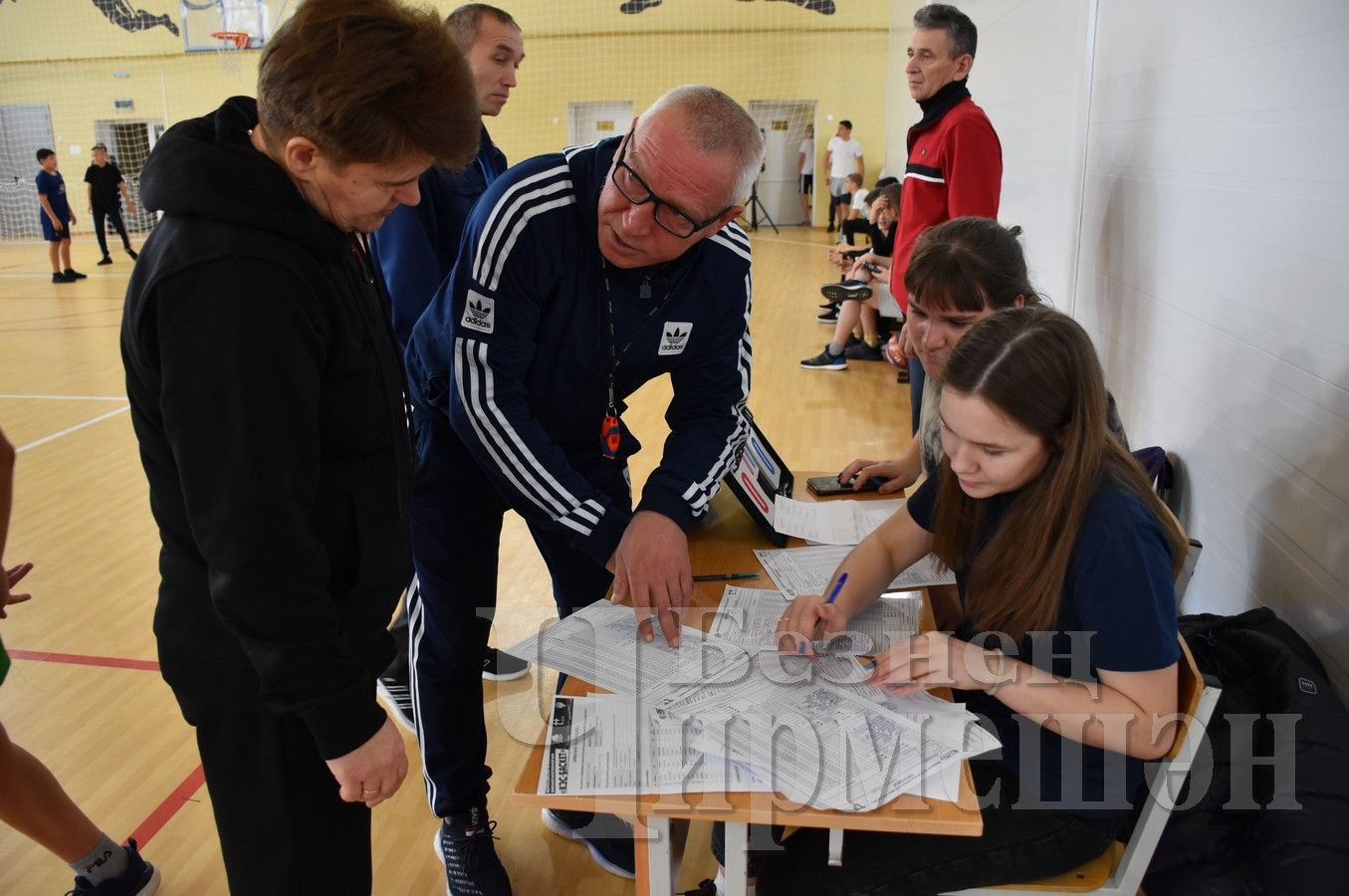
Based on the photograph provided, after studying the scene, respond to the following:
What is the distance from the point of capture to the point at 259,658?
899 millimetres

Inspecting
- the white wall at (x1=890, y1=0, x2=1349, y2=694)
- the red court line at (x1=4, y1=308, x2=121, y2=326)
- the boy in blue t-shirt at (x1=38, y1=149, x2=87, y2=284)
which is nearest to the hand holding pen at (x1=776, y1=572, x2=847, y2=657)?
the white wall at (x1=890, y1=0, x2=1349, y2=694)

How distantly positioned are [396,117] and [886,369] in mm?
5172

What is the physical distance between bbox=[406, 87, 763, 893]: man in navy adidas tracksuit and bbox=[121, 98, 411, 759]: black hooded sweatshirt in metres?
0.44

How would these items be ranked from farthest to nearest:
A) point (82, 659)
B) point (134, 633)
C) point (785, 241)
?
point (785, 241) → point (134, 633) → point (82, 659)

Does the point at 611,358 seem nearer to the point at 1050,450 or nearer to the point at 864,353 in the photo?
the point at 1050,450

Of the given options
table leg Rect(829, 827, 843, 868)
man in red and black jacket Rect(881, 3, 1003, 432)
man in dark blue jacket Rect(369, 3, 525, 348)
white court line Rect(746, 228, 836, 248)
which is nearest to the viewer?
table leg Rect(829, 827, 843, 868)

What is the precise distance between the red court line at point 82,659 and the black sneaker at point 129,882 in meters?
0.89

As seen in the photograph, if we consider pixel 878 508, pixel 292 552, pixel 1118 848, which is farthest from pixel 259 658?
pixel 878 508

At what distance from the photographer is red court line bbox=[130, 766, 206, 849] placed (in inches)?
75.7

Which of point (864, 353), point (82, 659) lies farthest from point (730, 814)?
point (864, 353)

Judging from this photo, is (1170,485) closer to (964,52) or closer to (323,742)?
(964,52)

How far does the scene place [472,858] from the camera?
1702mm

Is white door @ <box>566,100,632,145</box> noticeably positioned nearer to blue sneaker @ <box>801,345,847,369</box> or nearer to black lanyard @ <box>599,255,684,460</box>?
blue sneaker @ <box>801,345,847,369</box>

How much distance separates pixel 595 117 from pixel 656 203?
1300cm
